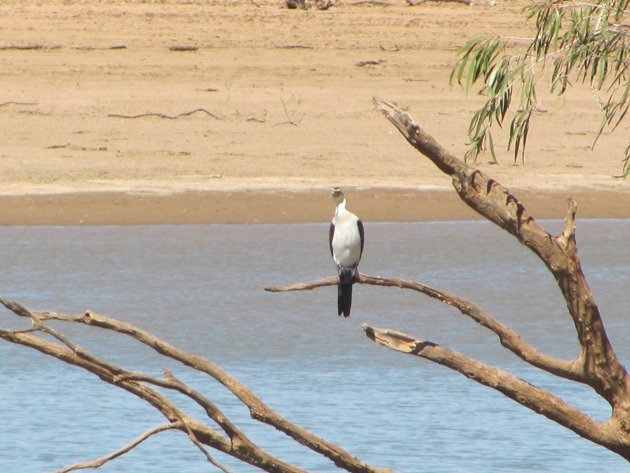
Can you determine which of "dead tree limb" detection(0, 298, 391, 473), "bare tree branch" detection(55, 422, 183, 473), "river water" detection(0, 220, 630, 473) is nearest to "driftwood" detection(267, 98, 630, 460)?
"dead tree limb" detection(0, 298, 391, 473)

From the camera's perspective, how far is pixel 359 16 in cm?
1966

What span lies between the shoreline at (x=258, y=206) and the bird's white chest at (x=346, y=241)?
7221mm

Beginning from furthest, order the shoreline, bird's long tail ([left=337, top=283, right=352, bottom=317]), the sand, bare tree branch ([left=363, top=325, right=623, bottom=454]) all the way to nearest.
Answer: the sand < the shoreline < bird's long tail ([left=337, top=283, right=352, bottom=317]) < bare tree branch ([left=363, top=325, right=623, bottom=454])

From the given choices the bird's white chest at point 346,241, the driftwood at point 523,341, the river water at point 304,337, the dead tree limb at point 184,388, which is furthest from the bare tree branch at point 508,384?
the river water at point 304,337

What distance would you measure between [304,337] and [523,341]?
6.10 meters

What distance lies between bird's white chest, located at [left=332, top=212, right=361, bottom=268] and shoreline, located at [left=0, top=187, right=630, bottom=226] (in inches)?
284

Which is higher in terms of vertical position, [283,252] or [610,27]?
[610,27]

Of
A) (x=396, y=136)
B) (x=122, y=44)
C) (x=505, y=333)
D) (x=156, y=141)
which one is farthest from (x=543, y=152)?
(x=505, y=333)

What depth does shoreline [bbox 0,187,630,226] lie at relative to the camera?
44.6 ft

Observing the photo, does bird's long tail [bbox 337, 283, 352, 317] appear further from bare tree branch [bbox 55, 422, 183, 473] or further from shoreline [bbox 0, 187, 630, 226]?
shoreline [bbox 0, 187, 630, 226]

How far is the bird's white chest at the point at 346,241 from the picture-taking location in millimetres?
6195

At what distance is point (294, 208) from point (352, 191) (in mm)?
645

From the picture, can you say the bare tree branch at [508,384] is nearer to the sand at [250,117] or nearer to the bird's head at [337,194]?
the bird's head at [337,194]

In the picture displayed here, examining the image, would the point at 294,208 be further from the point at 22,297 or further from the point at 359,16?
the point at 359,16
